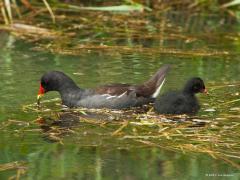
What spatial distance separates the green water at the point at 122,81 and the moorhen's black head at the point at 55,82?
0.64ft

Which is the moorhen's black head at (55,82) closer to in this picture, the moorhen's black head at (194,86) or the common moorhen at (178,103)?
the common moorhen at (178,103)

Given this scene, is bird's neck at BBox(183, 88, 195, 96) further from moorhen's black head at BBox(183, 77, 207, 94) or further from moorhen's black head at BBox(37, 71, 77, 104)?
moorhen's black head at BBox(37, 71, 77, 104)

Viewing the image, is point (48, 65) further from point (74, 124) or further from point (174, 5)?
point (174, 5)

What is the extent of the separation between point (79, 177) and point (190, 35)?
6.28 meters

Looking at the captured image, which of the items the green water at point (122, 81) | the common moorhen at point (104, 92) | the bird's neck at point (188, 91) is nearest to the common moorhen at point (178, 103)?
the bird's neck at point (188, 91)

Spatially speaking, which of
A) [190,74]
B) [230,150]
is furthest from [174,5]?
[230,150]

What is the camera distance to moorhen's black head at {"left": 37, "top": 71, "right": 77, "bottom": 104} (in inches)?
360

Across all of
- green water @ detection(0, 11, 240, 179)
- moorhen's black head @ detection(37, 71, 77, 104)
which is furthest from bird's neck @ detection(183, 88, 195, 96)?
moorhen's black head @ detection(37, 71, 77, 104)

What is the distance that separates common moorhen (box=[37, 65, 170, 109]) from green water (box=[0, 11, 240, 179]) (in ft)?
0.70

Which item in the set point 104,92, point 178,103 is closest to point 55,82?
point 104,92

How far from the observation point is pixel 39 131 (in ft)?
25.9

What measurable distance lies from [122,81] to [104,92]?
0.80 m

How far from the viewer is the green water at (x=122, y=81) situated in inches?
269

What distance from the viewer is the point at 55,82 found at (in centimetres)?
922
